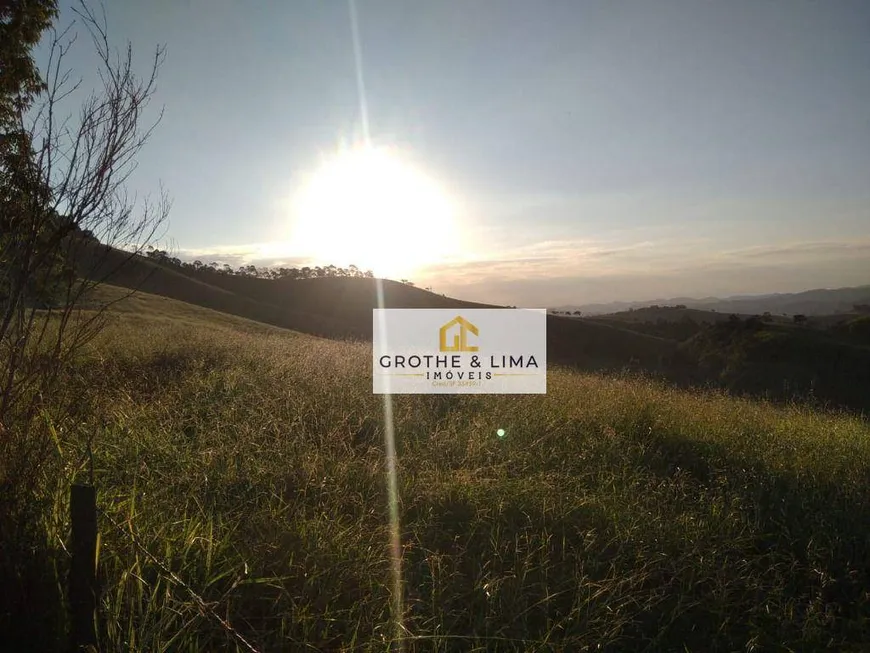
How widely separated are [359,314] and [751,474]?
1757 inches

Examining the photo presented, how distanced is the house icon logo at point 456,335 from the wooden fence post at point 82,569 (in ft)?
22.4

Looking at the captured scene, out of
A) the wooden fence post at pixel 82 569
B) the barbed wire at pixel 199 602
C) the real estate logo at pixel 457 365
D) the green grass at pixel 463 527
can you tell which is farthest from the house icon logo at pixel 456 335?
the wooden fence post at pixel 82 569

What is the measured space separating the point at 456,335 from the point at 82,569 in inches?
286

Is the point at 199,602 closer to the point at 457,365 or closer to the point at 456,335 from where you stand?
the point at 457,365

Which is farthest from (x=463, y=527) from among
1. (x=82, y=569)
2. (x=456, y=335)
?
(x=456, y=335)

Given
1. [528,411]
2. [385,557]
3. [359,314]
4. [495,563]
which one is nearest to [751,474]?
[528,411]

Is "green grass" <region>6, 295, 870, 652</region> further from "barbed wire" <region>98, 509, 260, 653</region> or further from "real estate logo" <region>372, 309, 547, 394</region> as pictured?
"real estate logo" <region>372, 309, 547, 394</region>

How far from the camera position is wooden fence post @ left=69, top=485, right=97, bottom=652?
1804 mm

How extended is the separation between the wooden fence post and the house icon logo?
269 inches

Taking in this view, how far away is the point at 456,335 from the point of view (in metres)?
8.83

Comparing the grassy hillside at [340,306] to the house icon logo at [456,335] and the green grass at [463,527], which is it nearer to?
the house icon logo at [456,335]

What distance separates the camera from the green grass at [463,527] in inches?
88.4

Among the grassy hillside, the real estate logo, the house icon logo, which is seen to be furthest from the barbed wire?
the grassy hillside

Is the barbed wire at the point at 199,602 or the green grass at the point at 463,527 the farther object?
the green grass at the point at 463,527
